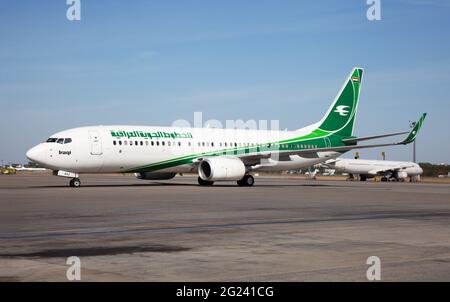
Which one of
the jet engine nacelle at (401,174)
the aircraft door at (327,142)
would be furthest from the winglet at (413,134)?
the jet engine nacelle at (401,174)

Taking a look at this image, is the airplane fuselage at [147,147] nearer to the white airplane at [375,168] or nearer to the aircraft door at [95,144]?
the aircraft door at [95,144]

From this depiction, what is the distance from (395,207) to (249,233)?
9455mm

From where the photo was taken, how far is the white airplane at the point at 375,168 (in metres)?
71.6

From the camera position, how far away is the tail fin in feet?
144

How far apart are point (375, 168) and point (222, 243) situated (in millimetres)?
65702

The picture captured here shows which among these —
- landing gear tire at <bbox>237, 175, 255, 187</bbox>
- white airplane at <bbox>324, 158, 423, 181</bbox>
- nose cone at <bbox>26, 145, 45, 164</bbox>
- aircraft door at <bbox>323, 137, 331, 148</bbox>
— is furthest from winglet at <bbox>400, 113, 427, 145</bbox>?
Result: white airplane at <bbox>324, 158, 423, 181</bbox>

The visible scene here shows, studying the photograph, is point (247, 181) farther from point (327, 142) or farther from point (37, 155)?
point (37, 155)

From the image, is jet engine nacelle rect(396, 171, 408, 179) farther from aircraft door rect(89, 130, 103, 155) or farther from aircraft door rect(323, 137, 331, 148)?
aircraft door rect(89, 130, 103, 155)

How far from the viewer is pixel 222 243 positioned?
11000 mm

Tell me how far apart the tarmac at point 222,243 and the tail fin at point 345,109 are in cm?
2465

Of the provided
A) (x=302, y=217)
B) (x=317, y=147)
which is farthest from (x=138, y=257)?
(x=317, y=147)

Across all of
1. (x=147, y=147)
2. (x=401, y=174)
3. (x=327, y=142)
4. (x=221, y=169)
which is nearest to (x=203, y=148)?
(x=221, y=169)
